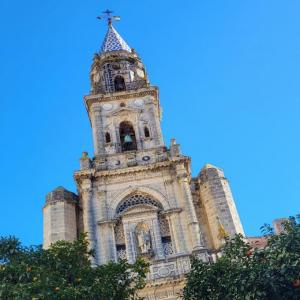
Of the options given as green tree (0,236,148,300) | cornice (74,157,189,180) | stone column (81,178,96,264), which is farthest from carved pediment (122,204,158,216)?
green tree (0,236,148,300)

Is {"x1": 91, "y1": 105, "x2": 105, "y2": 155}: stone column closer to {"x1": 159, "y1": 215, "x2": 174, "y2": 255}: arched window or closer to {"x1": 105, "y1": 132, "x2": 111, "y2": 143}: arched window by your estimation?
{"x1": 105, "y1": 132, "x2": 111, "y2": 143}: arched window

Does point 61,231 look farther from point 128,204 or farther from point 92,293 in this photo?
point 92,293

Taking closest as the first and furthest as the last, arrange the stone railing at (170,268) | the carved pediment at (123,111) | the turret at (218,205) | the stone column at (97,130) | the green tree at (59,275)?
the green tree at (59,275)
the stone railing at (170,268)
the turret at (218,205)
the stone column at (97,130)
the carved pediment at (123,111)

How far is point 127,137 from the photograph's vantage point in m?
→ 29.9

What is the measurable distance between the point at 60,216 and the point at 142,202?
4622mm

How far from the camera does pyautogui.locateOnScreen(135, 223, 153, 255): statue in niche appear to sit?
24.3m

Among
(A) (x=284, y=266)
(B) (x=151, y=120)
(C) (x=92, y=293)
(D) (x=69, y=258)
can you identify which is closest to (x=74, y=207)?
(B) (x=151, y=120)

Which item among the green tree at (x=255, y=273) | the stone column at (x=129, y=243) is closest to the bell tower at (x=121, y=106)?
→ the stone column at (x=129, y=243)

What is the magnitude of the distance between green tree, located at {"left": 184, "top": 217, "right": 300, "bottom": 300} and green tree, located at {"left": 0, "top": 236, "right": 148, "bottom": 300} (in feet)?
6.38

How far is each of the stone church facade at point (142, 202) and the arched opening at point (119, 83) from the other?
2005 millimetres

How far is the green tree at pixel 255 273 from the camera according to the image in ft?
43.0

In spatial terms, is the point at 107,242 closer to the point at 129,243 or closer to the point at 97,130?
the point at 129,243

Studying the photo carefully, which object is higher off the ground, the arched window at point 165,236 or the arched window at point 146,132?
the arched window at point 146,132

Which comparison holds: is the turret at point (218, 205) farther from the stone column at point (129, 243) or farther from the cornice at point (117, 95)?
the cornice at point (117, 95)
